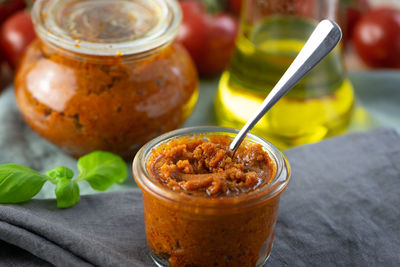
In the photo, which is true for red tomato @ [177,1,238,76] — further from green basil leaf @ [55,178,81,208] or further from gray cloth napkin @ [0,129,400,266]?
green basil leaf @ [55,178,81,208]

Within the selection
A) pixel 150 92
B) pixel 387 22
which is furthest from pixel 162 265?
pixel 387 22

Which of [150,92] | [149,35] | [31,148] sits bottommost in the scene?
[31,148]

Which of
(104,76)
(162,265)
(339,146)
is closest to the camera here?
(162,265)

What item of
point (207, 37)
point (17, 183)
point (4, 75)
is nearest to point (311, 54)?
point (17, 183)

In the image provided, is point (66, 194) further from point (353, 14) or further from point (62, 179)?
point (353, 14)

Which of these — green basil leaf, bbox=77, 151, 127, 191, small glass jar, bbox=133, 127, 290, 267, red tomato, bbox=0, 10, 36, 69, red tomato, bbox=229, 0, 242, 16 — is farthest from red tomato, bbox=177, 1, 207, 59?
small glass jar, bbox=133, 127, 290, 267

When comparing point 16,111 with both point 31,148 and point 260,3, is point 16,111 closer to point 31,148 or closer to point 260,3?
point 31,148

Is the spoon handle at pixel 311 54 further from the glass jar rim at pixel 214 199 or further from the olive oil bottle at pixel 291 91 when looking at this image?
the olive oil bottle at pixel 291 91
